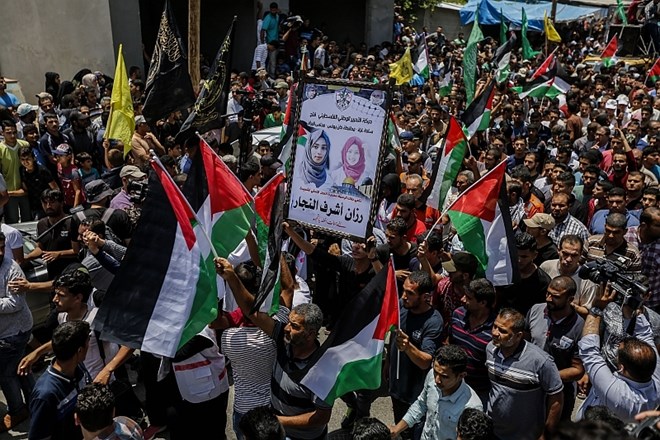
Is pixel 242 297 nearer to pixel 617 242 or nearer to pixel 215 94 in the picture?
pixel 617 242

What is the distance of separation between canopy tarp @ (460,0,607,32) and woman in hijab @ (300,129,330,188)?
2642cm

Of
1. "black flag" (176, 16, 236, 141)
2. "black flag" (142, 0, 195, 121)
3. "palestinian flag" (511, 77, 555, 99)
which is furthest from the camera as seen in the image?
"palestinian flag" (511, 77, 555, 99)

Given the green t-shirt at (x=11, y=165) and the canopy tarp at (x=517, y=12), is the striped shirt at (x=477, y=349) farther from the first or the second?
the canopy tarp at (x=517, y=12)

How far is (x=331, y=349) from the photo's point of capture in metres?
4.24

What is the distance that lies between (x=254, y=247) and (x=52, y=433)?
6.72 feet

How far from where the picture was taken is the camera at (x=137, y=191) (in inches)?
269

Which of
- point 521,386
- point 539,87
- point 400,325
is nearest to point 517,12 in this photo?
point 539,87

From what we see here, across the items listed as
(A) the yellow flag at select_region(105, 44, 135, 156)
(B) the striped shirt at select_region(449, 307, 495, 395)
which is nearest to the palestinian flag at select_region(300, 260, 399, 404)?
(B) the striped shirt at select_region(449, 307, 495, 395)

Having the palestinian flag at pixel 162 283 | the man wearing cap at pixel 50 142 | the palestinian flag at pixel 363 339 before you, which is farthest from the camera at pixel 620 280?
the man wearing cap at pixel 50 142

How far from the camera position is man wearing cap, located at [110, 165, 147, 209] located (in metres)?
7.22

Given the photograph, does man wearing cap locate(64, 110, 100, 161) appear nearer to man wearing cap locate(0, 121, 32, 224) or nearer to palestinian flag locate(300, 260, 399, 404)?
man wearing cap locate(0, 121, 32, 224)

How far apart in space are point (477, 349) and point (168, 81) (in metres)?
5.45

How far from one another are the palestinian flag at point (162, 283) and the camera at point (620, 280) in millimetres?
2419

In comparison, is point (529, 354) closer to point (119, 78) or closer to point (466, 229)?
point (466, 229)
